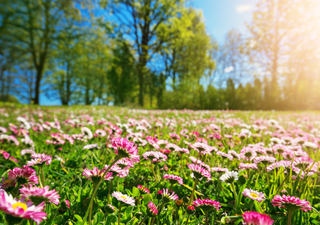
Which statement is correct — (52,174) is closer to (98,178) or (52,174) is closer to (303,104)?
(98,178)

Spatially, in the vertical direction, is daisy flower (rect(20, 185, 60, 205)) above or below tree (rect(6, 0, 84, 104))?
below

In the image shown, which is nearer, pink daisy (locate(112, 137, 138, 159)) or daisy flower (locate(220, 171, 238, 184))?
pink daisy (locate(112, 137, 138, 159))

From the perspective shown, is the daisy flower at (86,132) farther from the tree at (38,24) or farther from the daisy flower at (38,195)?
the tree at (38,24)

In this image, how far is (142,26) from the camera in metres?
19.5

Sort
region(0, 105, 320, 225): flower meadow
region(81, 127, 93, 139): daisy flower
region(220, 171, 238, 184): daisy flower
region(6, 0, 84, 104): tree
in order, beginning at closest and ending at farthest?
region(0, 105, 320, 225): flower meadow < region(220, 171, 238, 184): daisy flower < region(81, 127, 93, 139): daisy flower < region(6, 0, 84, 104): tree

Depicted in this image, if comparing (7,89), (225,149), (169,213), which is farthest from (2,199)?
(7,89)

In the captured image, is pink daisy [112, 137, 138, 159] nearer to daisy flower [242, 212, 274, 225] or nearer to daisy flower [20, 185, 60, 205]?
daisy flower [20, 185, 60, 205]


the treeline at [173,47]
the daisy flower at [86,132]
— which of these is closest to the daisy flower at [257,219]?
the daisy flower at [86,132]

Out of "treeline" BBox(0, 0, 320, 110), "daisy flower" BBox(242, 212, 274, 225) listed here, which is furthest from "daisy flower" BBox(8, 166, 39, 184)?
"treeline" BBox(0, 0, 320, 110)

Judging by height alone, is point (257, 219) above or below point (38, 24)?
below

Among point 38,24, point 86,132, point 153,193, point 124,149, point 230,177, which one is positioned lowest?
point 153,193

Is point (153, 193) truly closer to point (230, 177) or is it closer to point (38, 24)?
point (230, 177)

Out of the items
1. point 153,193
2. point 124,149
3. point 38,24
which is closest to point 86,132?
point 153,193

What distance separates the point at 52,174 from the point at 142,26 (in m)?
20.3
